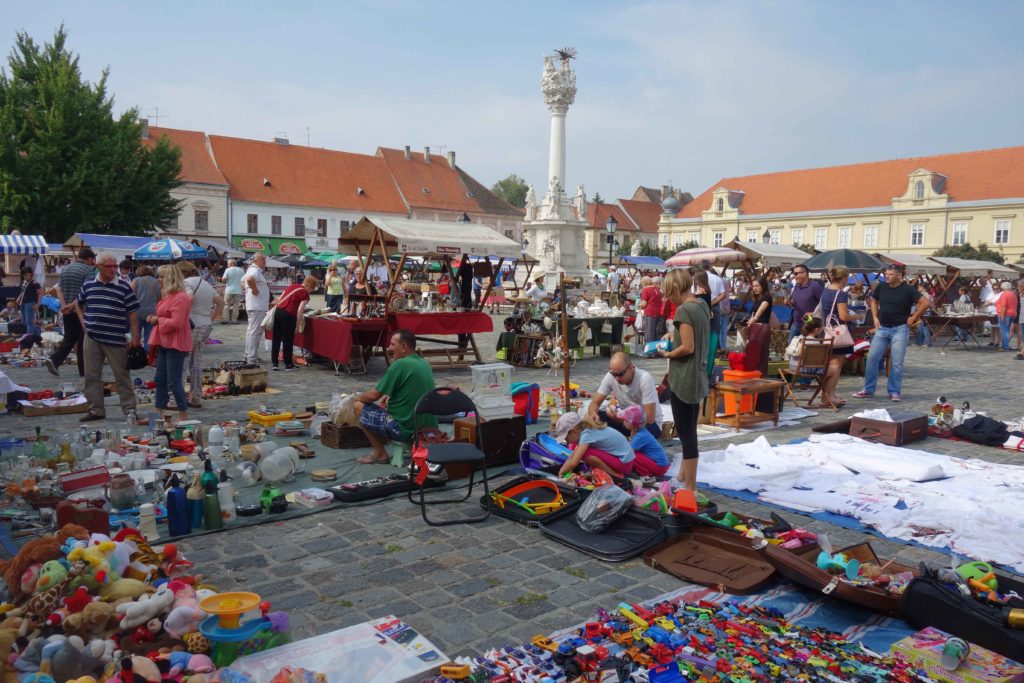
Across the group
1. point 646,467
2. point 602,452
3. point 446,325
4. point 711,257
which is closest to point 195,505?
point 602,452

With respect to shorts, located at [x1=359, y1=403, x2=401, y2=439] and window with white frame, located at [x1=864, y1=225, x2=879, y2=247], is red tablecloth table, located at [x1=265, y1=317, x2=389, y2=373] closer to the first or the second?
shorts, located at [x1=359, y1=403, x2=401, y2=439]

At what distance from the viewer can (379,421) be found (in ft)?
21.4

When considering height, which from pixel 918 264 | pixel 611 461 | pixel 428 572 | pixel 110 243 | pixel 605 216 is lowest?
pixel 428 572

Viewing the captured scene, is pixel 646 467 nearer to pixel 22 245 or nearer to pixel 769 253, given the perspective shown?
pixel 769 253

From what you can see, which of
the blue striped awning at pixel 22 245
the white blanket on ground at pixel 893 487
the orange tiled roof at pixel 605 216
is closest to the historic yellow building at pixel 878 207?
the orange tiled roof at pixel 605 216

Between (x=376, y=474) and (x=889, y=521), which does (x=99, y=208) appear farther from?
(x=889, y=521)

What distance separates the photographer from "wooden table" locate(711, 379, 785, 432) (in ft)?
27.6

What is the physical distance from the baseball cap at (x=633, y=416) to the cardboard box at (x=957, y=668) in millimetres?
3158

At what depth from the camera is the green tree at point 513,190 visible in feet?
326

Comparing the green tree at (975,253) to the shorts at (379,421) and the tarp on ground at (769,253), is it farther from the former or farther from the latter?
the shorts at (379,421)

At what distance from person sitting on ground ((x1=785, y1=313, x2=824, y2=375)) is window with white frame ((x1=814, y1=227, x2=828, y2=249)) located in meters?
53.4

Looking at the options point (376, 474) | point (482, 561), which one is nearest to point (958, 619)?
point (482, 561)

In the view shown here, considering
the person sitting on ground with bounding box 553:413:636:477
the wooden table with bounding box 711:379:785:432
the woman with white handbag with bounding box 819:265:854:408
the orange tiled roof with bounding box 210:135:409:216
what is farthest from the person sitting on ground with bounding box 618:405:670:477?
the orange tiled roof with bounding box 210:135:409:216

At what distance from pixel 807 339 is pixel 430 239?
19.6ft
